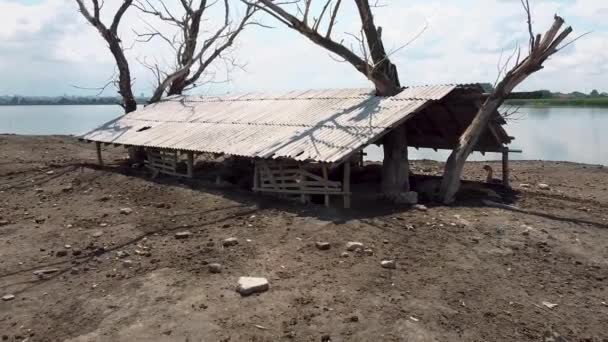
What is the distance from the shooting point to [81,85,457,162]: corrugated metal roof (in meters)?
9.91

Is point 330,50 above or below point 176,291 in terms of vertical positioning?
above

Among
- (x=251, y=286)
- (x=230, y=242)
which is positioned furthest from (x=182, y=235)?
(x=251, y=286)

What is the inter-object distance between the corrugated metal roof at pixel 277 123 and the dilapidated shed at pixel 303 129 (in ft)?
0.07

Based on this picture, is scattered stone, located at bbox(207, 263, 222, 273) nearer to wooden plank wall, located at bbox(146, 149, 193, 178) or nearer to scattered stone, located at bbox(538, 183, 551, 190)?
wooden plank wall, located at bbox(146, 149, 193, 178)

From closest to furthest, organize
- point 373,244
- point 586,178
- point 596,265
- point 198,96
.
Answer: point 596,265 < point 373,244 < point 586,178 < point 198,96

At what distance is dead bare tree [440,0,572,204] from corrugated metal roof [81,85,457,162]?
853mm

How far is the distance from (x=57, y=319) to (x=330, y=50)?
28.2ft

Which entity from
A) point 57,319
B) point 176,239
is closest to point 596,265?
point 176,239

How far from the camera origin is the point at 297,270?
22.1 feet

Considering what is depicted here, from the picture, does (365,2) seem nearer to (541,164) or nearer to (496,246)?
(496,246)

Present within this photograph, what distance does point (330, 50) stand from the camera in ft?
40.6

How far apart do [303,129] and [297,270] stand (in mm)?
4757

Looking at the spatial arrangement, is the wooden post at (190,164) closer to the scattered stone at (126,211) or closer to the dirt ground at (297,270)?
the dirt ground at (297,270)

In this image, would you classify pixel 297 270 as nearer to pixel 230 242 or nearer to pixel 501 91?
pixel 230 242
